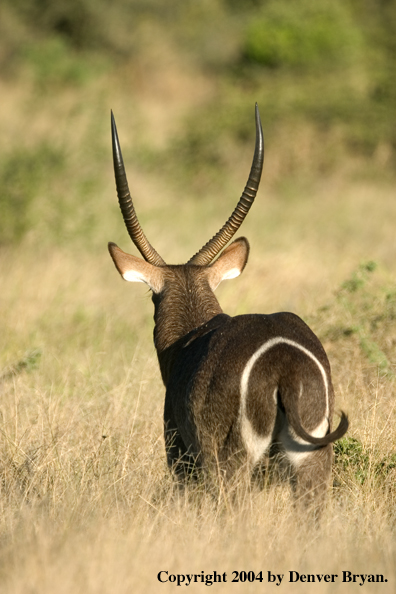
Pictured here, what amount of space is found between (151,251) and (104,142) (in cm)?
854

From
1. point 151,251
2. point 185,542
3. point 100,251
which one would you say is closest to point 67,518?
point 185,542

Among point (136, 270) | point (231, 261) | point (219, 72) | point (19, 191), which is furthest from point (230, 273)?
point (219, 72)

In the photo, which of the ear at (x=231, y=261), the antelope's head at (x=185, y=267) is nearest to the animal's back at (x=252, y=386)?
the antelope's head at (x=185, y=267)

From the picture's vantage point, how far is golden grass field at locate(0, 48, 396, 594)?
2816 mm

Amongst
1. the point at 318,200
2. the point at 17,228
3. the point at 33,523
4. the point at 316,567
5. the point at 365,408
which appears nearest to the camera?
the point at 316,567

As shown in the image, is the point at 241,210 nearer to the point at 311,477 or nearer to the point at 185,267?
the point at 185,267

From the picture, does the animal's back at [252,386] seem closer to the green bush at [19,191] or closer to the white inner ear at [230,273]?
the white inner ear at [230,273]

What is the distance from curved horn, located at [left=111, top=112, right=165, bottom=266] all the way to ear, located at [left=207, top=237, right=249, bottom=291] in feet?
1.09

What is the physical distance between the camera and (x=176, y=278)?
174 inches

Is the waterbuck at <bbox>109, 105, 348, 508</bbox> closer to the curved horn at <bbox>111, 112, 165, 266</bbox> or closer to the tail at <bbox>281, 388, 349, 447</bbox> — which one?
the tail at <bbox>281, 388, 349, 447</bbox>

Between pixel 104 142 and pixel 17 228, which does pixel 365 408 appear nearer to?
pixel 17 228

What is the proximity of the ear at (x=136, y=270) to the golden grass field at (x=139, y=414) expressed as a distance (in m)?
0.66

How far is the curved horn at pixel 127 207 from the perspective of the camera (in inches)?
169

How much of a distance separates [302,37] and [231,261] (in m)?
23.5
